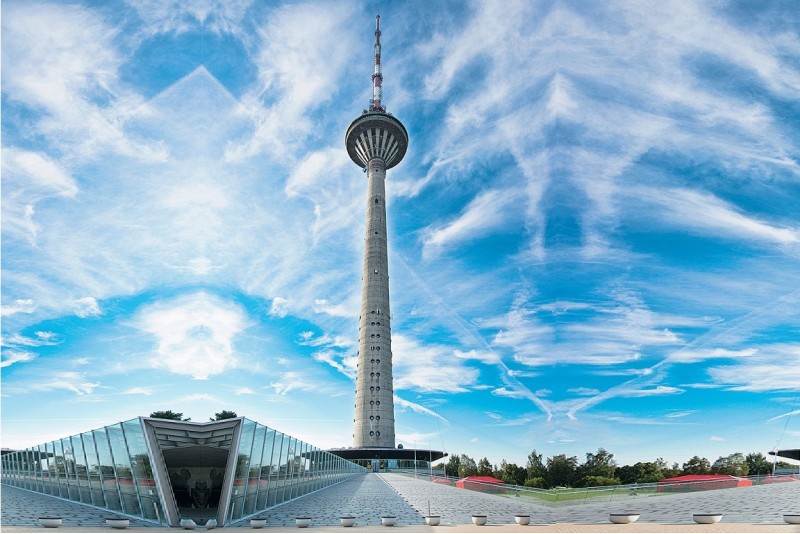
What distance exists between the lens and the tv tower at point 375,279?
103938 millimetres

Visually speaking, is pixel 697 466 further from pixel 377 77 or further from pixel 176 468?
pixel 377 77

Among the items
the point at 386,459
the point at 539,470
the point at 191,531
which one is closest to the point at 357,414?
the point at 386,459

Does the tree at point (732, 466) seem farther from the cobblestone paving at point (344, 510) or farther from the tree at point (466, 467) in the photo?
the cobblestone paving at point (344, 510)

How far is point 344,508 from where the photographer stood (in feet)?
91.3

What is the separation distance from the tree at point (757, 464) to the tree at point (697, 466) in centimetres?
1116

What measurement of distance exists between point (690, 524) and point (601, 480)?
34.5 meters

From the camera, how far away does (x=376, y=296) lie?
112375mm

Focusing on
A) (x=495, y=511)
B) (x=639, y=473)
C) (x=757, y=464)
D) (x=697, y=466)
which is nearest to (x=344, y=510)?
(x=495, y=511)

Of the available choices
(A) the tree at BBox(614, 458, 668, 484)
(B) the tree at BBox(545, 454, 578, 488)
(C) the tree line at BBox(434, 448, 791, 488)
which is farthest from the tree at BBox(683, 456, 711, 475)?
(B) the tree at BBox(545, 454, 578, 488)

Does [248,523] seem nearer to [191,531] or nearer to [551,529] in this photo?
[191,531]

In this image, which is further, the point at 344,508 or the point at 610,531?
the point at 344,508

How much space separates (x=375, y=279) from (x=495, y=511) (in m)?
88.6

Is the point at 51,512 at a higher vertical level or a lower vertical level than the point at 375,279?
lower

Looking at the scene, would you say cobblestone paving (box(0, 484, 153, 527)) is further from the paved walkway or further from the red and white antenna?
the red and white antenna
